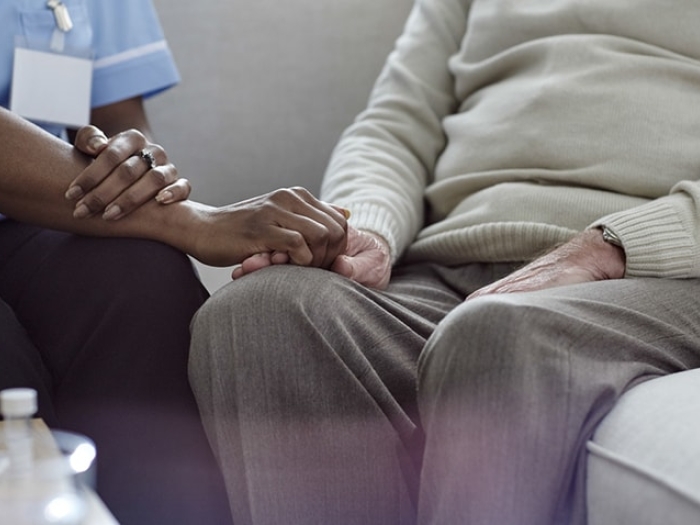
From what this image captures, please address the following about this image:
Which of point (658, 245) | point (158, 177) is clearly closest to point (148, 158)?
point (158, 177)

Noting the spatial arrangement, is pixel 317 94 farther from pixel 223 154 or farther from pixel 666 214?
pixel 666 214

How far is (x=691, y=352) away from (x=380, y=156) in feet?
1.82

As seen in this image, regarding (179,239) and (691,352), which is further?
(179,239)

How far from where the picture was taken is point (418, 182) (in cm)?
139

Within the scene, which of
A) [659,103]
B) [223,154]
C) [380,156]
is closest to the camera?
[659,103]

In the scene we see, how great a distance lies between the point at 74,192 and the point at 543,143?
A: 54 cm

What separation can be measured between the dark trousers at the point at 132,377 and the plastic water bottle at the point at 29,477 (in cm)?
41

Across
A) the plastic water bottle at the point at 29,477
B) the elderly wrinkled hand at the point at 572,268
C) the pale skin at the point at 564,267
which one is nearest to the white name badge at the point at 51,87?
the pale skin at the point at 564,267

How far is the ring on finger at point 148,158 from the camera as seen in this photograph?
1.09 metres

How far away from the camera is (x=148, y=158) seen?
1094mm

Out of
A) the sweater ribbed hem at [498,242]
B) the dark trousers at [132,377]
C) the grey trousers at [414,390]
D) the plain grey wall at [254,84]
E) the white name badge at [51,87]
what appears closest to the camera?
the grey trousers at [414,390]

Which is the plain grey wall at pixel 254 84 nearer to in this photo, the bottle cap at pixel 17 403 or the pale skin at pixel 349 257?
the pale skin at pixel 349 257

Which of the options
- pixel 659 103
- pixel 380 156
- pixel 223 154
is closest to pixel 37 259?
pixel 380 156

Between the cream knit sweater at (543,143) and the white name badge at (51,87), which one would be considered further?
the white name badge at (51,87)
